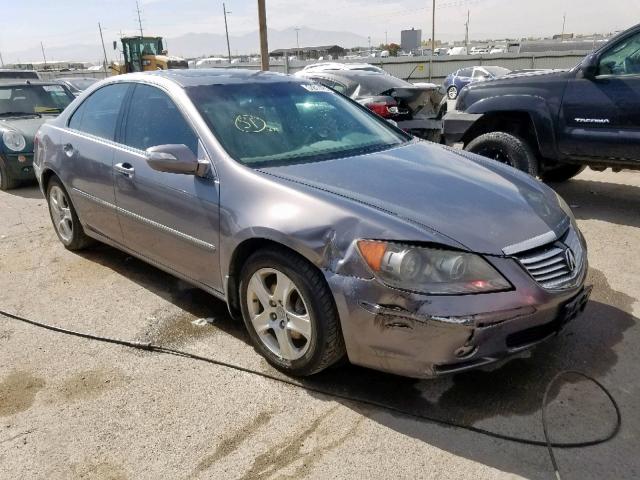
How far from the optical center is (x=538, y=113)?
5.59 meters

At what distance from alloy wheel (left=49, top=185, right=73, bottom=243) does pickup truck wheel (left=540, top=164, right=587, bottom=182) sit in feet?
17.5

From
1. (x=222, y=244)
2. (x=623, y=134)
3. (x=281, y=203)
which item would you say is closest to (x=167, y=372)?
(x=222, y=244)

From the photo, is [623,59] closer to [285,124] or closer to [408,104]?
[408,104]

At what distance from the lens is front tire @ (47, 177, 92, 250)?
15.2 feet

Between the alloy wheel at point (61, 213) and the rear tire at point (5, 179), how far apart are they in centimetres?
319

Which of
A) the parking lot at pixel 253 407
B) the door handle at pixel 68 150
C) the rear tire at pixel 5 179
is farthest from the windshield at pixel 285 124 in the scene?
the rear tire at pixel 5 179

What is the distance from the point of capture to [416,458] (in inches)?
90.6

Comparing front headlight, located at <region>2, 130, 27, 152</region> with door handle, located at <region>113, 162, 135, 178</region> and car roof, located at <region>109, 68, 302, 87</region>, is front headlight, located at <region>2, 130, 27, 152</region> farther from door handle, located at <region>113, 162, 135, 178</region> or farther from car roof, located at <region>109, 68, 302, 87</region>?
door handle, located at <region>113, 162, 135, 178</region>

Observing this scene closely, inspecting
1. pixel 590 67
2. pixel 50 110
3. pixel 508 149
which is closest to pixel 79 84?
pixel 50 110

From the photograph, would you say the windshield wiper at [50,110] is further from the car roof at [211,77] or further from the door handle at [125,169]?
the door handle at [125,169]

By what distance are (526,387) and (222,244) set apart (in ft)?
5.64

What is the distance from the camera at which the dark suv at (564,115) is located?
5070 millimetres

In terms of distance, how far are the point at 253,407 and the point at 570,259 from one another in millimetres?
1699

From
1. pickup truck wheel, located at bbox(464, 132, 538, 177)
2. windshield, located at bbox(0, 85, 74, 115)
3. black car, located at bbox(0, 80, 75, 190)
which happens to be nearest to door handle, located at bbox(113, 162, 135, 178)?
pickup truck wheel, located at bbox(464, 132, 538, 177)
